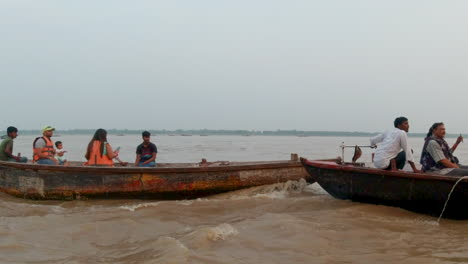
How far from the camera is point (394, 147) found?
6.67m

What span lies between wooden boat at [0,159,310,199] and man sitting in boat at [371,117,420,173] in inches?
97.0

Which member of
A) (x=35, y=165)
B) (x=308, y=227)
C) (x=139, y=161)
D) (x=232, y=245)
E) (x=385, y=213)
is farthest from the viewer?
(x=139, y=161)

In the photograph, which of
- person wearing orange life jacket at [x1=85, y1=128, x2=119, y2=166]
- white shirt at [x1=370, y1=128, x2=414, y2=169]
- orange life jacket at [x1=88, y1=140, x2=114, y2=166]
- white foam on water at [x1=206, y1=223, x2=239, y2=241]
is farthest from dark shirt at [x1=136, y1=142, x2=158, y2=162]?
white shirt at [x1=370, y1=128, x2=414, y2=169]

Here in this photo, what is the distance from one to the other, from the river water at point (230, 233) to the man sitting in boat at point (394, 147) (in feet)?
2.31

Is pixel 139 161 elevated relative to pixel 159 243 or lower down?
elevated

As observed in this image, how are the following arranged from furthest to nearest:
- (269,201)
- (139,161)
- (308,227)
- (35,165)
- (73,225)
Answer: (139,161), (35,165), (269,201), (73,225), (308,227)

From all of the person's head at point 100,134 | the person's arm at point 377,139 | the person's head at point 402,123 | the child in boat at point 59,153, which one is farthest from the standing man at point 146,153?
the person's head at point 402,123

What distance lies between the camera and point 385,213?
21.3ft

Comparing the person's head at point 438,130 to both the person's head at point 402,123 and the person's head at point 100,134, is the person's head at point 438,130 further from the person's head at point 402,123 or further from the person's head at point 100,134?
the person's head at point 100,134

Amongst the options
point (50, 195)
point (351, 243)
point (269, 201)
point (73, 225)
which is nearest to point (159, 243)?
point (73, 225)

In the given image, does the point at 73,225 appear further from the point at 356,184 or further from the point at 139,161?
the point at 356,184

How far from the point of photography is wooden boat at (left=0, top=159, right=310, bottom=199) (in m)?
8.30

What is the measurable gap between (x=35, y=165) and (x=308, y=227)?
5729mm

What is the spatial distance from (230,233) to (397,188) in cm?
286
